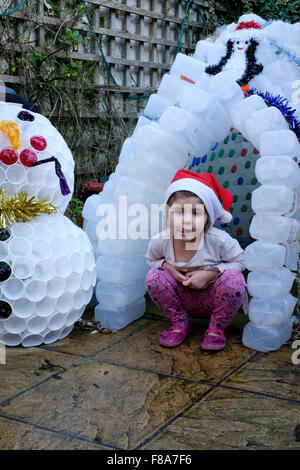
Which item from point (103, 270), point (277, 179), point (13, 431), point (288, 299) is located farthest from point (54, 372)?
point (277, 179)

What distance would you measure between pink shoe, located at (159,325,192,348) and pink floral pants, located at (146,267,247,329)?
29mm

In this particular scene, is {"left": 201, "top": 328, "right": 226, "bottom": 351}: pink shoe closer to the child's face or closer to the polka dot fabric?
the child's face

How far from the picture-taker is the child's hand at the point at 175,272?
2.52 m

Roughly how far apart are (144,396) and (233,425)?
1.19ft

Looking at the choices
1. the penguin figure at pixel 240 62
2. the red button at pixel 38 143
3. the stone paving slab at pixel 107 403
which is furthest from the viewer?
the penguin figure at pixel 240 62

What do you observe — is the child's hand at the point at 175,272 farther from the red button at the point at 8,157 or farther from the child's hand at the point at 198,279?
the red button at the point at 8,157

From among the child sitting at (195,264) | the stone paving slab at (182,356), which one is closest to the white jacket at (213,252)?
the child sitting at (195,264)

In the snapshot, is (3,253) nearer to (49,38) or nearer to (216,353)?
(216,353)

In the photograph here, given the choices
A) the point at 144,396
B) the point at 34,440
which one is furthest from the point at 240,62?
the point at 34,440

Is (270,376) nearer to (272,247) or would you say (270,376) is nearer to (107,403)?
(272,247)

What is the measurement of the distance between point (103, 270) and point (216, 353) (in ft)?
2.29

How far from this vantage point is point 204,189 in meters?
2.48

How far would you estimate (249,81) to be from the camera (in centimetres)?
303

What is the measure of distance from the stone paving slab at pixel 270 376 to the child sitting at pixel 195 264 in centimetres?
22
